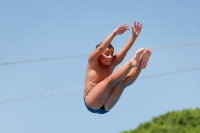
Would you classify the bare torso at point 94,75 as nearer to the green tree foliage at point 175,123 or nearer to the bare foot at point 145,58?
the bare foot at point 145,58

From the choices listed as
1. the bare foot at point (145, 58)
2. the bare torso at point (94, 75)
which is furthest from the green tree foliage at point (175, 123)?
the bare foot at point (145, 58)

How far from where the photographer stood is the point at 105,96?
5746 mm

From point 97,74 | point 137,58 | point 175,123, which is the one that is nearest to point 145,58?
point 137,58

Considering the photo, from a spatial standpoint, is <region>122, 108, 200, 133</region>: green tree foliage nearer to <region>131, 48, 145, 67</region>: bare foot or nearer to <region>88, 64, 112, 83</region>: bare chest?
<region>88, 64, 112, 83</region>: bare chest

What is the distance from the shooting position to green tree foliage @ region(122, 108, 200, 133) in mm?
16694

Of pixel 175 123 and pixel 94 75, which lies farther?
pixel 175 123

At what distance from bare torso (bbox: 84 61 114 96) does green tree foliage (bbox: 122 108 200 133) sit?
35.4ft

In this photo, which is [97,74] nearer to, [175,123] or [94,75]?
[94,75]

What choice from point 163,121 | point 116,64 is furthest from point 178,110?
point 116,64

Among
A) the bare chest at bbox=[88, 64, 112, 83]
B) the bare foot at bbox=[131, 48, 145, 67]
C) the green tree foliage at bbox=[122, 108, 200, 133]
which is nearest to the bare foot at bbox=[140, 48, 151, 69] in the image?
the bare foot at bbox=[131, 48, 145, 67]

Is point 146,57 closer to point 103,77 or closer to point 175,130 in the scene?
point 103,77

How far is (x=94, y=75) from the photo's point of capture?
595cm

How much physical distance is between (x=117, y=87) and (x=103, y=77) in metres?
0.40

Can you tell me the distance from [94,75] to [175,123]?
1132 centimetres
